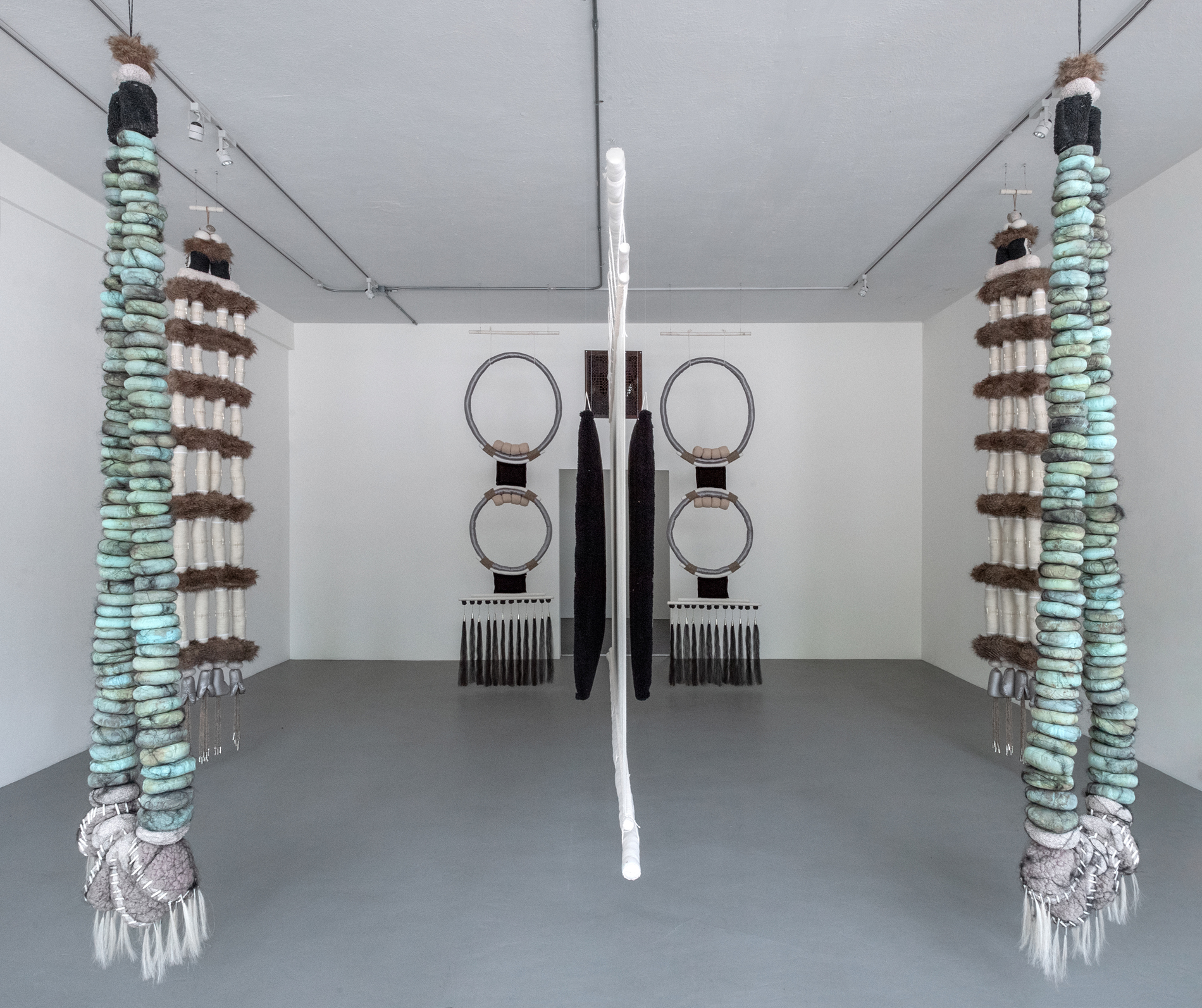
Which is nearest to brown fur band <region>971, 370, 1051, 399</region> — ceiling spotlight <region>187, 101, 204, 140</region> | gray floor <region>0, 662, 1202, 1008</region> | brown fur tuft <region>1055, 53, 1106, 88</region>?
ceiling spotlight <region>187, 101, 204, 140</region>

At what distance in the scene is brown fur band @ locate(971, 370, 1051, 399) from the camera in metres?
3.39

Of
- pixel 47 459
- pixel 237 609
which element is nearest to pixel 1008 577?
pixel 237 609

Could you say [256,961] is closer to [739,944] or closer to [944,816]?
[739,944]

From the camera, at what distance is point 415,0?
8.06 feet

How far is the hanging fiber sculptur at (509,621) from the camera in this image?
5727 millimetres

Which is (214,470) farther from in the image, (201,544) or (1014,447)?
(1014,447)

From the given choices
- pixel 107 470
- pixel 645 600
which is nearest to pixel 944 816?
pixel 645 600

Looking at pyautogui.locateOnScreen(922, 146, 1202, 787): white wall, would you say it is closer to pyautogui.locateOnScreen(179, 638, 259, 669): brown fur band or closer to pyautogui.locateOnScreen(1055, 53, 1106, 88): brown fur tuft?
pyautogui.locateOnScreen(1055, 53, 1106, 88): brown fur tuft

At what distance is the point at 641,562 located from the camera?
2.15 m

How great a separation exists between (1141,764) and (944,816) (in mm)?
1478

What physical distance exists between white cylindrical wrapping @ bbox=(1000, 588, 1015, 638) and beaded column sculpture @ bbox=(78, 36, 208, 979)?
3.51m

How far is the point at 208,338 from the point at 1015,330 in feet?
12.8

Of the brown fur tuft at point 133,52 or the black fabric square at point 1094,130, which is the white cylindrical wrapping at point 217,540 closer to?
the brown fur tuft at point 133,52

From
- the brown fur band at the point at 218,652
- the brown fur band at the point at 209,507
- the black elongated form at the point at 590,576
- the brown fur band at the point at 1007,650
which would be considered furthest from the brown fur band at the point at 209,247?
the brown fur band at the point at 1007,650
